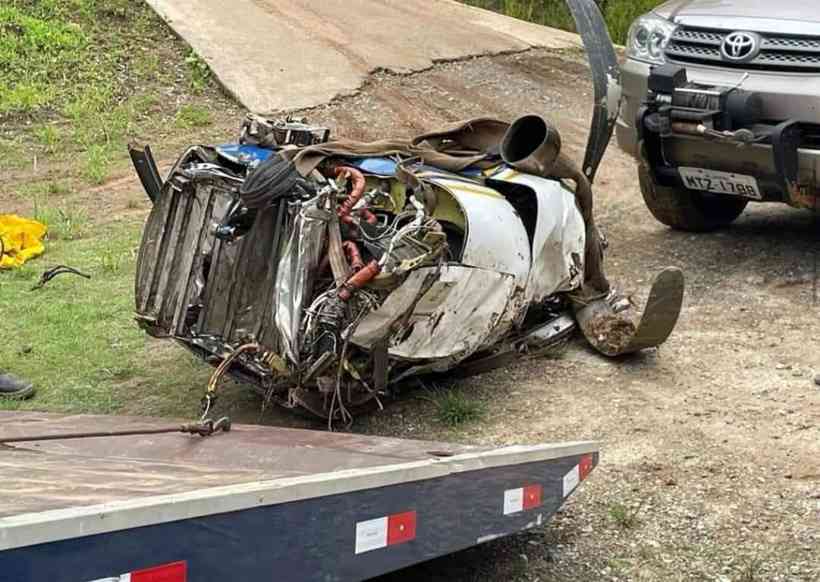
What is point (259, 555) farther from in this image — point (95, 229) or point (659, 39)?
point (95, 229)

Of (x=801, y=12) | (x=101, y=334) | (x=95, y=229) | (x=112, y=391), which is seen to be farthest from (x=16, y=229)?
(x=801, y=12)

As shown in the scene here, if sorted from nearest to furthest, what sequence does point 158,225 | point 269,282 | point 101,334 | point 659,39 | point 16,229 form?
point 269,282 < point 158,225 < point 101,334 < point 659,39 < point 16,229

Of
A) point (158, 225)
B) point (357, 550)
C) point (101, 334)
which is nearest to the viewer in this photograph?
point (357, 550)

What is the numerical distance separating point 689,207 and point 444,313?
334cm

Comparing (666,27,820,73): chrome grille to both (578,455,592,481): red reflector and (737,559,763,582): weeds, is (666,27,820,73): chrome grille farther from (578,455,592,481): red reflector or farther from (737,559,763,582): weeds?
(737,559,763,582): weeds

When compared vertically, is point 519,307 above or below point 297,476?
below

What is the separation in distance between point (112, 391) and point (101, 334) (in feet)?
2.66

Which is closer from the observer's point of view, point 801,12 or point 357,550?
point 357,550

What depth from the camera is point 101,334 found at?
21.5 ft

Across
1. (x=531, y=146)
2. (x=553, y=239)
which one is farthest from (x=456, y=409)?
(x=531, y=146)

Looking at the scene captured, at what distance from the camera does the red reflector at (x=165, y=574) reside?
261 centimetres

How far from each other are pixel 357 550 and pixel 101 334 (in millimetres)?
3699

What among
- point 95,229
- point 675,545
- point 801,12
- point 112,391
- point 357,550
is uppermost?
point 801,12

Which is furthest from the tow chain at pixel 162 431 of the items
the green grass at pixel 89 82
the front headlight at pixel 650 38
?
the green grass at pixel 89 82
